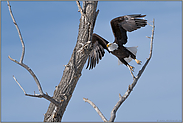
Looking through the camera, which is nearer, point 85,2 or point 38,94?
point 38,94

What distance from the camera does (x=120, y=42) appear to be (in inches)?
224

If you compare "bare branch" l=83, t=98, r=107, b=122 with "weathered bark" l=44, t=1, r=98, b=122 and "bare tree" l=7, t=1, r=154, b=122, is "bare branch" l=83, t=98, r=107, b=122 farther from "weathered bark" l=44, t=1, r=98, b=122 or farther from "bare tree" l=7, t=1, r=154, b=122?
"weathered bark" l=44, t=1, r=98, b=122

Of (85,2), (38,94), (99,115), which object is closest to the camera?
(38,94)

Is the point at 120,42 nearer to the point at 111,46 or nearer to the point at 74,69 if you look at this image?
the point at 111,46

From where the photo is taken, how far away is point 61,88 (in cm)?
370

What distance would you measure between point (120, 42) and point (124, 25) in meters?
0.58

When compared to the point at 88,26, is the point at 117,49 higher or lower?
lower

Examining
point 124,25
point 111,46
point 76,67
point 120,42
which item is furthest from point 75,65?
point 120,42

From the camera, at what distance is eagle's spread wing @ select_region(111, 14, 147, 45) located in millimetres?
4934

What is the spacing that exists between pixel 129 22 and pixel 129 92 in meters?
2.18

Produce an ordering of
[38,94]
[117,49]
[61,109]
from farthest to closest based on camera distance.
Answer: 1. [117,49]
2. [61,109]
3. [38,94]

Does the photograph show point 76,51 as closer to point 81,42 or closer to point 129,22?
point 81,42

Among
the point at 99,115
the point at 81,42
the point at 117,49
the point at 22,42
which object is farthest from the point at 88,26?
the point at 117,49

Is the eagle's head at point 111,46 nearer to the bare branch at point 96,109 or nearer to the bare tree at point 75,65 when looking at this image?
the bare tree at point 75,65
